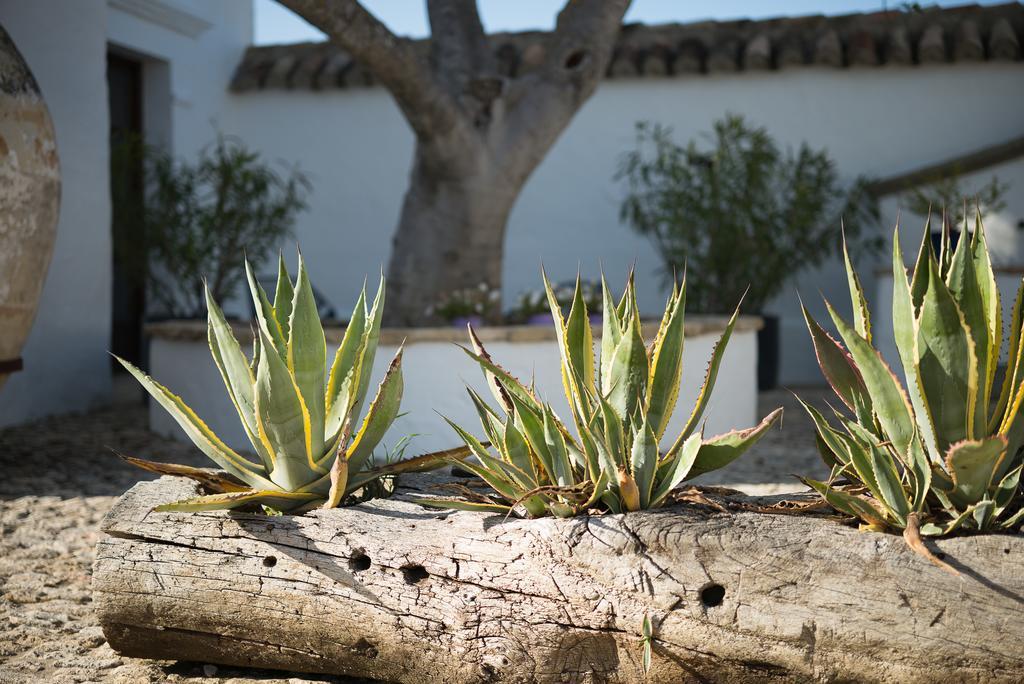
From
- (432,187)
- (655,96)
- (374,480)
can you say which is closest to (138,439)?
(432,187)

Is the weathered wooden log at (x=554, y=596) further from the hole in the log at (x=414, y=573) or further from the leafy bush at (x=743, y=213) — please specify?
the leafy bush at (x=743, y=213)

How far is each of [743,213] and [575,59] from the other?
88.8 inches

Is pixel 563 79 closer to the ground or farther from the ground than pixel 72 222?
farther from the ground

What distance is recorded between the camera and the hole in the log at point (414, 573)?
6.97 feet

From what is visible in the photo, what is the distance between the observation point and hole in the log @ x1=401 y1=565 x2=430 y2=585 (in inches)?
83.6

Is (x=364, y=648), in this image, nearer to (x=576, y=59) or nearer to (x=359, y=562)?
(x=359, y=562)

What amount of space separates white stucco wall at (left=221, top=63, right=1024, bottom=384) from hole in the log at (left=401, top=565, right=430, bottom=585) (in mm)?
5555

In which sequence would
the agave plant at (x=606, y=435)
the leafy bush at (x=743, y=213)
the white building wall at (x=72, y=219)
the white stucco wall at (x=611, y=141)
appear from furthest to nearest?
the white stucco wall at (x=611, y=141) → the leafy bush at (x=743, y=213) → the white building wall at (x=72, y=219) → the agave plant at (x=606, y=435)

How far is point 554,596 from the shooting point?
6.64 feet

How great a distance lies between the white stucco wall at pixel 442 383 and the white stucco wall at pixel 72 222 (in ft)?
2.50

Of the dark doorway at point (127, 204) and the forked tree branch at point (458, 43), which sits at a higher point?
the forked tree branch at point (458, 43)

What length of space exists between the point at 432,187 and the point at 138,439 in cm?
198

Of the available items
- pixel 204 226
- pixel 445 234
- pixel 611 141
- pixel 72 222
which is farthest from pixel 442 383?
pixel 611 141

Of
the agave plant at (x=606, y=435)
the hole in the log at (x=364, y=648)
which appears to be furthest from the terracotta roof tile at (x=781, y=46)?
the hole in the log at (x=364, y=648)
